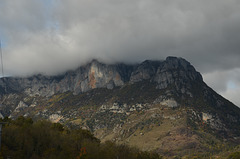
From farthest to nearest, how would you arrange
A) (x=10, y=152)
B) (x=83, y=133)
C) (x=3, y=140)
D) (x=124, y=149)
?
(x=83, y=133) < (x=124, y=149) < (x=3, y=140) < (x=10, y=152)

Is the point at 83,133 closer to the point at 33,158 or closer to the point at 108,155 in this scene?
the point at 108,155

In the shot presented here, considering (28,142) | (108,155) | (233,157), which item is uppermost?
(28,142)

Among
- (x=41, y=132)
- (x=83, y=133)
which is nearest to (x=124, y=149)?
(x=83, y=133)

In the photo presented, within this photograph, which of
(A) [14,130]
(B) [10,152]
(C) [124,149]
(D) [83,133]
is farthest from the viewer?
(D) [83,133]

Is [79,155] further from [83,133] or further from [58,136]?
[83,133]

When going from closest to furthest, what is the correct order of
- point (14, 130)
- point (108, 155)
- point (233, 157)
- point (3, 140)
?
point (3, 140)
point (14, 130)
point (108, 155)
point (233, 157)

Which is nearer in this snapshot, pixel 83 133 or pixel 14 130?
pixel 14 130

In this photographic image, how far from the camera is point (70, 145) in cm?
9138

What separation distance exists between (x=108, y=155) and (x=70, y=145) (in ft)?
47.9

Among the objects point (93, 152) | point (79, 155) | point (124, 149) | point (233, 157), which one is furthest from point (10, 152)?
point (233, 157)

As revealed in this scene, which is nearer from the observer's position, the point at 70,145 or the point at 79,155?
the point at 79,155

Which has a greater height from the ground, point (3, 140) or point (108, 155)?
point (3, 140)

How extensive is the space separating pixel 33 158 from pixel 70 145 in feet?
60.6

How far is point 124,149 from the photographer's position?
108m
